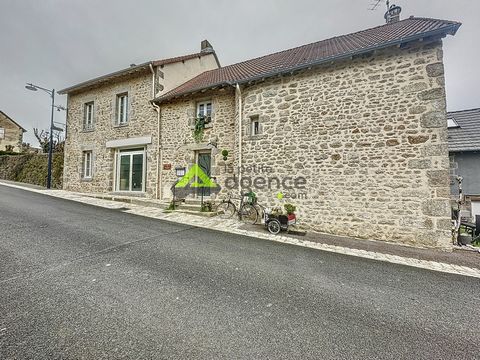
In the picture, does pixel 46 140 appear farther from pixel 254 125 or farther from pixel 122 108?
pixel 254 125

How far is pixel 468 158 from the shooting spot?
388 inches

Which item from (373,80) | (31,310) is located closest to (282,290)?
(31,310)

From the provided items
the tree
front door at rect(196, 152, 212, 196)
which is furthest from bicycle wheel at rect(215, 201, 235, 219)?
the tree

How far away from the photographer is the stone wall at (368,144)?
4.93 metres

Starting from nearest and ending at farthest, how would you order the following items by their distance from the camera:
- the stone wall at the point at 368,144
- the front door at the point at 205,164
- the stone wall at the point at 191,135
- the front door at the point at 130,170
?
the stone wall at the point at 368,144 < the stone wall at the point at 191,135 < the front door at the point at 205,164 < the front door at the point at 130,170

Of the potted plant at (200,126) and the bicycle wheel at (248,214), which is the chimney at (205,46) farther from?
the bicycle wheel at (248,214)

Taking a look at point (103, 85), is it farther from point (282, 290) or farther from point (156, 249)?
point (282, 290)

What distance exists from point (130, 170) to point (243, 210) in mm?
6124

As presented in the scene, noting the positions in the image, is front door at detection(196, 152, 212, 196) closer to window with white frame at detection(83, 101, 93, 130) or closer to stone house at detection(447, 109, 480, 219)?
window with white frame at detection(83, 101, 93, 130)

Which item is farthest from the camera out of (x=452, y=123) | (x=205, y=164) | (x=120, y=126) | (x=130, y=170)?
(x=452, y=123)

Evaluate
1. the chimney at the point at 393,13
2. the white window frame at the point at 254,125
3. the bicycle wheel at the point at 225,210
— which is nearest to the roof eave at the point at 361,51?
the white window frame at the point at 254,125

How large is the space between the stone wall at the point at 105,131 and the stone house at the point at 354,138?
311cm

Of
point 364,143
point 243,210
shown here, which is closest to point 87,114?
point 243,210

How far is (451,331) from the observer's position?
2.09 meters
